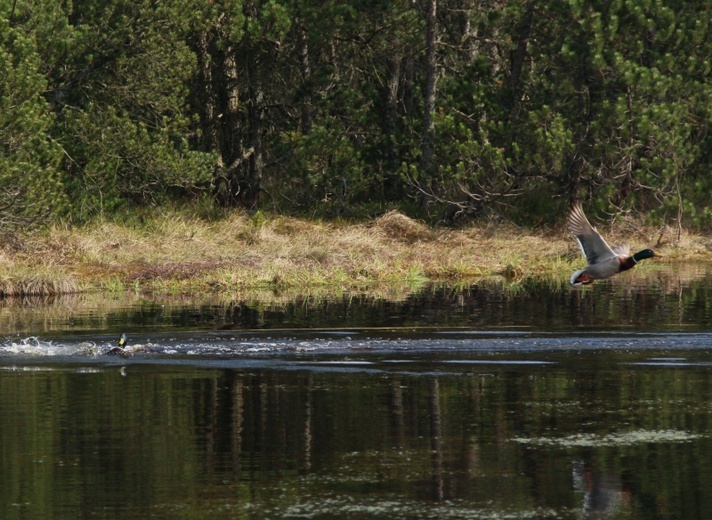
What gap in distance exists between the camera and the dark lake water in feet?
30.7

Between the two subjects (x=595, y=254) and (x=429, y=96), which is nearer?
(x=595, y=254)

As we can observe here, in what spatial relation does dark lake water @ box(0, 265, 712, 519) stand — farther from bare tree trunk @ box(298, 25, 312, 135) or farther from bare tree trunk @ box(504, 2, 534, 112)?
bare tree trunk @ box(298, 25, 312, 135)

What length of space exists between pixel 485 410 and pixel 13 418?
450 centimetres

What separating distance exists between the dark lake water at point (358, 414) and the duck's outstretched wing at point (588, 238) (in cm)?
117

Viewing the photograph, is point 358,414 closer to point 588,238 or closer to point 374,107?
point 588,238

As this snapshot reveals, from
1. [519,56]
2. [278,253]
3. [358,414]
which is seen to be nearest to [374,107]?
[519,56]

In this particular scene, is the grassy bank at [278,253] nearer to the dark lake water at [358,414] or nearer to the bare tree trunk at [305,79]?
the bare tree trunk at [305,79]

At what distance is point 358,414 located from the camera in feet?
41.4

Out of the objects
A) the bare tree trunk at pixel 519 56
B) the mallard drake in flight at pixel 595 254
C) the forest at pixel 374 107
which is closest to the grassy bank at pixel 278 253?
the forest at pixel 374 107

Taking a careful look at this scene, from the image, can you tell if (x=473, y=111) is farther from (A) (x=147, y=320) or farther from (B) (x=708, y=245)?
(A) (x=147, y=320)

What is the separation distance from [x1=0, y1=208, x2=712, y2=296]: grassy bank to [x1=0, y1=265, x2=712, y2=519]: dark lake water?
5.40 meters

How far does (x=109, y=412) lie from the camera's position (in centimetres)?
1273

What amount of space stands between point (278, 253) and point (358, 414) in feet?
59.6

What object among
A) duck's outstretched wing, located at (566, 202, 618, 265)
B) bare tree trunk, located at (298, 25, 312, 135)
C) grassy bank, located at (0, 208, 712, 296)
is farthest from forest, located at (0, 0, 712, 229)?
duck's outstretched wing, located at (566, 202, 618, 265)
